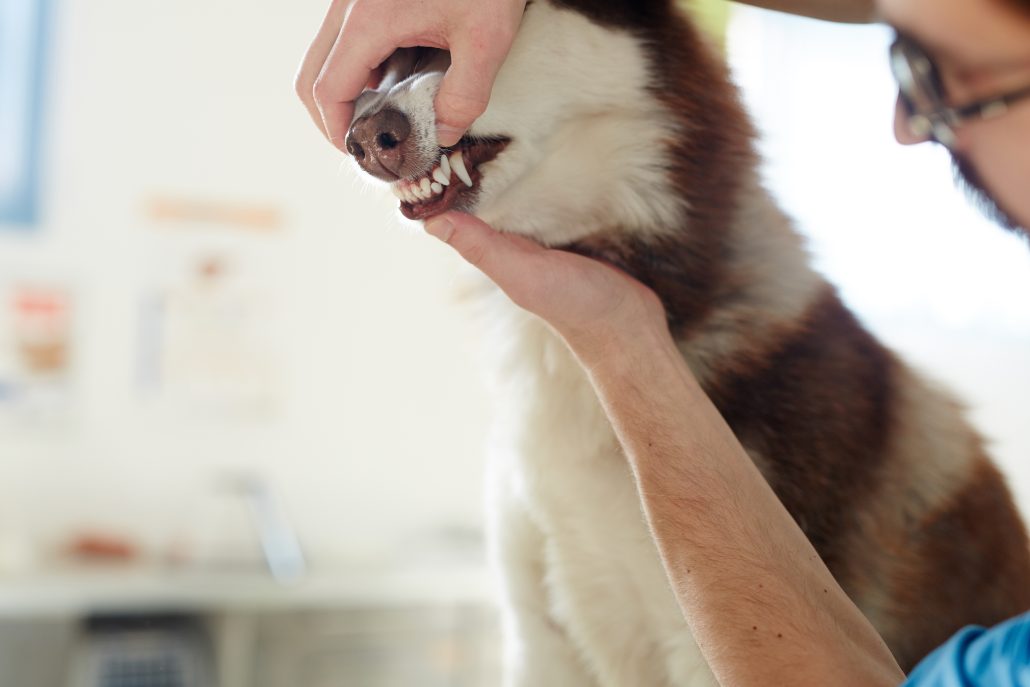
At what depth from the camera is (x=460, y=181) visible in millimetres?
794

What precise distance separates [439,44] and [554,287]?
0.21m

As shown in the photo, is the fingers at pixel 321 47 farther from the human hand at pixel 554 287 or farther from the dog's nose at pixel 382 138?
the human hand at pixel 554 287

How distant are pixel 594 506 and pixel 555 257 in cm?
25

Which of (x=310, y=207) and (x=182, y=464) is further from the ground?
(x=310, y=207)

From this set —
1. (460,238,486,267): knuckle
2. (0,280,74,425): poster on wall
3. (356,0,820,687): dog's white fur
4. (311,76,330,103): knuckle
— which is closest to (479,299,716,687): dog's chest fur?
(356,0,820,687): dog's white fur

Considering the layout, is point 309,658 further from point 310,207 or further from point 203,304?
point 310,207

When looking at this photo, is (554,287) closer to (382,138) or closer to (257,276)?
(382,138)

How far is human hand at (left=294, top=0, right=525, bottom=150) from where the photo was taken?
673 mm

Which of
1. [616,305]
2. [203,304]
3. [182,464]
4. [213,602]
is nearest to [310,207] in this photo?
[203,304]

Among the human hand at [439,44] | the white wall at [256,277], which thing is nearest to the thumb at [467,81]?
the human hand at [439,44]

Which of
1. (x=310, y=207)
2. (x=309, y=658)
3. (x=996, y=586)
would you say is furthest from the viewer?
(x=310, y=207)

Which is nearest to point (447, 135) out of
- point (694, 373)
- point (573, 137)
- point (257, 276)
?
point (573, 137)

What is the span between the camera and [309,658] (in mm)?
2340

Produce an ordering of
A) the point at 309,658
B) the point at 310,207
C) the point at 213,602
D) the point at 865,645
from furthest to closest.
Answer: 1. the point at 310,207
2. the point at 309,658
3. the point at 213,602
4. the point at 865,645
